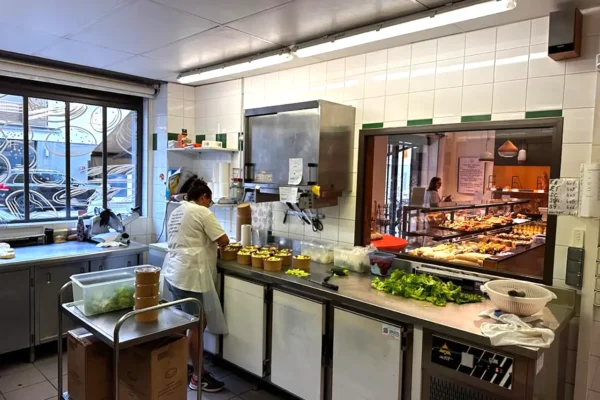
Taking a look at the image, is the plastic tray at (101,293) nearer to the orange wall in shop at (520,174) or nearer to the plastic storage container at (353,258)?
the plastic storage container at (353,258)

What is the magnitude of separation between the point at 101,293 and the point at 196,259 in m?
0.84

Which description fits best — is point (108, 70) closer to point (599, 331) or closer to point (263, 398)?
point (263, 398)

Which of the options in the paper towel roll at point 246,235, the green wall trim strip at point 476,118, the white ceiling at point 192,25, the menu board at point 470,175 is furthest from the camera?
the menu board at point 470,175

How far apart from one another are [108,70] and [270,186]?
2155 mm

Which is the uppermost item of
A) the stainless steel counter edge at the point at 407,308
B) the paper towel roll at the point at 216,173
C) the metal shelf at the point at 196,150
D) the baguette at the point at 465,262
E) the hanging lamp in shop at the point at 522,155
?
the hanging lamp in shop at the point at 522,155

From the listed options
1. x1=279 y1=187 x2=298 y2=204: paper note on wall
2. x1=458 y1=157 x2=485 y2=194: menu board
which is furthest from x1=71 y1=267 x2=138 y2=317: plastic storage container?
x1=458 y1=157 x2=485 y2=194: menu board

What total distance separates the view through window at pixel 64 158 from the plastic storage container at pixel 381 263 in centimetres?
298

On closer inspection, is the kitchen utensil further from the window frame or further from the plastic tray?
the window frame

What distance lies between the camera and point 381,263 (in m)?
2.80

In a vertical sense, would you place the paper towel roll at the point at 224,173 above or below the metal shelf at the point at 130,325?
above

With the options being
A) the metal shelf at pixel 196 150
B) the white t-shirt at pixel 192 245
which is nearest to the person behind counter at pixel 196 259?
the white t-shirt at pixel 192 245

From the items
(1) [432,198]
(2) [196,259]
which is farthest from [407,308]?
(1) [432,198]

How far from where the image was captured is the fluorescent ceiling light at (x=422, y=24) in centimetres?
209

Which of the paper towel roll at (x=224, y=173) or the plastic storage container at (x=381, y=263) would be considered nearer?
the plastic storage container at (x=381, y=263)
